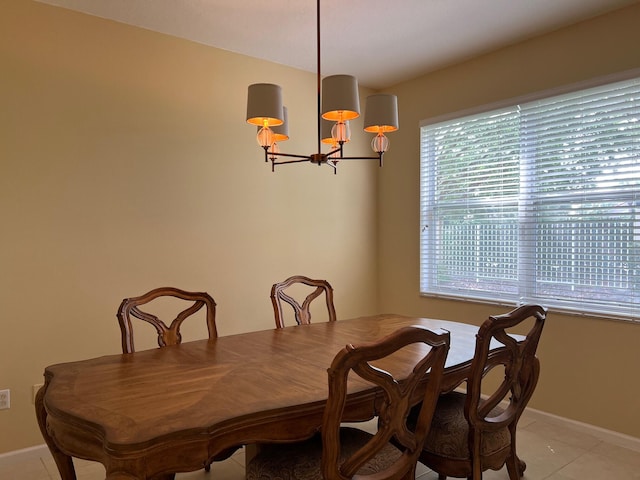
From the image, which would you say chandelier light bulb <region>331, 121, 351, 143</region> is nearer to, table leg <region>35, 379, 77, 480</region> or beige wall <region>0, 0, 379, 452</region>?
beige wall <region>0, 0, 379, 452</region>

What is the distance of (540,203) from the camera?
3.11 metres

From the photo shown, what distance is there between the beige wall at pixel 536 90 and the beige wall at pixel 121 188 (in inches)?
36.3

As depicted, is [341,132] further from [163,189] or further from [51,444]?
[51,444]

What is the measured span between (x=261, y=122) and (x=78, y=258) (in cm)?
148

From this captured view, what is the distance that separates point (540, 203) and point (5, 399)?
3.53m

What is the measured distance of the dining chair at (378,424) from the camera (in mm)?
1277

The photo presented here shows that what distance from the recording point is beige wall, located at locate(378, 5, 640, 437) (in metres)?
2.72

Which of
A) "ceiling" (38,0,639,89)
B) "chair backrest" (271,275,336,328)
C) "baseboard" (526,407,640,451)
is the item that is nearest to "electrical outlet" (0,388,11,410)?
"chair backrest" (271,275,336,328)

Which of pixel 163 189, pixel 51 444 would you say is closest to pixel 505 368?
pixel 51 444

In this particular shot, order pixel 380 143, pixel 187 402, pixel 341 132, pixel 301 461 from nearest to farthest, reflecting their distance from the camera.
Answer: pixel 187 402 < pixel 301 461 < pixel 341 132 < pixel 380 143

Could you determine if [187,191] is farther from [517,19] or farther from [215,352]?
[517,19]

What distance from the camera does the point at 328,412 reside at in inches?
50.6

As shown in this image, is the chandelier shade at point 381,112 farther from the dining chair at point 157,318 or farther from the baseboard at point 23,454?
the baseboard at point 23,454

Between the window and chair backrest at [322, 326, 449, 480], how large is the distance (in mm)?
1823
